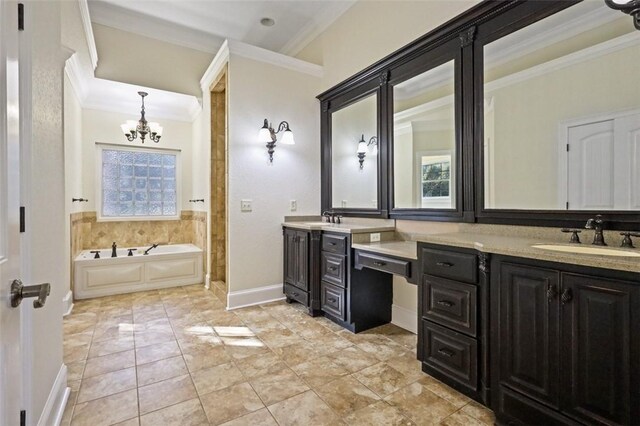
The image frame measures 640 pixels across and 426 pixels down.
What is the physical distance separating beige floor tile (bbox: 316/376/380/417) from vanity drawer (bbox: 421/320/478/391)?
1.54 ft

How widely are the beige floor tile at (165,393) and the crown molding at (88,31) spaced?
3641mm

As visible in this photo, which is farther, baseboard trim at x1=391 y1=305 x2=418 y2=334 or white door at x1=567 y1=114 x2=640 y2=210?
baseboard trim at x1=391 y1=305 x2=418 y2=334

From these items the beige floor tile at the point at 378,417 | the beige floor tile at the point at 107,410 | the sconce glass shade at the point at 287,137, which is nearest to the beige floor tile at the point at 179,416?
the beige floor tile at the point at 107,410

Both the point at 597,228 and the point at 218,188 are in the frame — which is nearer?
the point at 597,228

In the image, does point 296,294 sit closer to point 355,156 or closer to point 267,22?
point 355,156

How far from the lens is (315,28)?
4078mm

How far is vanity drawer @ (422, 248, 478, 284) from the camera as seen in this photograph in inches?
71.3

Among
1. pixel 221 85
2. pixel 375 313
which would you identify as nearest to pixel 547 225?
pixel 375 313

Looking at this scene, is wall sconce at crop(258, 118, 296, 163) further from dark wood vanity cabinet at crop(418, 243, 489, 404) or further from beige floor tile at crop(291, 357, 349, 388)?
beige floor tile at crop(291, 357, 349, 388)

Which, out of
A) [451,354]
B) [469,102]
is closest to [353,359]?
[451,354]

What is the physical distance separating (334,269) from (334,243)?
25 cm

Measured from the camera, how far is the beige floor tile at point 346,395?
181cm

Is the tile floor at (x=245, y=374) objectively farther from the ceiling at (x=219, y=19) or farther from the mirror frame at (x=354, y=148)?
the ceiling at (x=219, y=19)

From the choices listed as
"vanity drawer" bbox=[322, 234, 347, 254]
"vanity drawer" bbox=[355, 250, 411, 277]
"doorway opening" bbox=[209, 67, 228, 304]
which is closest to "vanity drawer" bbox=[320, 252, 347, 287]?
"vanity drawer" bbox=[322, 234, 347, 254]
